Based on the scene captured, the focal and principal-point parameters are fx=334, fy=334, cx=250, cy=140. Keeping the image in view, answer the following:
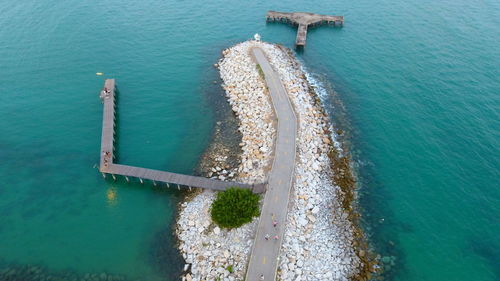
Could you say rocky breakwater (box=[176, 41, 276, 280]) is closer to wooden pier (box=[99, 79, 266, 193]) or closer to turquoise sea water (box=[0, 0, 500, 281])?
wooden pier (box=[99, 79, 266, 193])

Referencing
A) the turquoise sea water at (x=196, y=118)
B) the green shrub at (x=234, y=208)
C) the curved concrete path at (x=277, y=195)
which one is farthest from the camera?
the turquoise sea water at (x=196, y=118)

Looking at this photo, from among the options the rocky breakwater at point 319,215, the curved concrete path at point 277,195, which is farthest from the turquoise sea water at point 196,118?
the curved concrete path at point 277,195

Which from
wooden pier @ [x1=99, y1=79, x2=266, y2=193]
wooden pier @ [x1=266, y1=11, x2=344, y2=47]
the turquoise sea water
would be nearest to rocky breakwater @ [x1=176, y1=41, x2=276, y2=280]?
wooden pier @ [x1=99, y1=79, x2=266, y2=193]

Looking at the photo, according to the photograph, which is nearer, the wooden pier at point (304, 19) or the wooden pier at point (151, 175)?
the wooden pier at point (151, 175)

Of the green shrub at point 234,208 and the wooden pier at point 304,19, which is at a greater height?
the wooden pier at point 304,19

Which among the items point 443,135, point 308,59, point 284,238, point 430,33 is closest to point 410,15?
point 430,33

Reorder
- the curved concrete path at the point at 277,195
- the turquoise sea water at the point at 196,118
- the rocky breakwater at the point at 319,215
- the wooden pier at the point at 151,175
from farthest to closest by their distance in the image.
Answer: the wooden pier at the point at 151,175, the turquoise sea water at the point at 196,118, the rocky breakwater at the point at 319,215, the curved concrete path at the point at 277,195

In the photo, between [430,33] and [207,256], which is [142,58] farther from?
[430,33]

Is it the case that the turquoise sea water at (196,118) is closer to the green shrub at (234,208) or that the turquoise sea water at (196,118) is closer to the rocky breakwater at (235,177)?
the rocky breakwater at (235,177)
